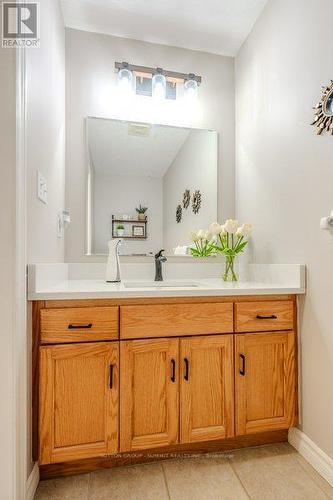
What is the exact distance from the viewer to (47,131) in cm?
148

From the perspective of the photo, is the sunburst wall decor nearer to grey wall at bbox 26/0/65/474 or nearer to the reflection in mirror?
the reflection in mirror

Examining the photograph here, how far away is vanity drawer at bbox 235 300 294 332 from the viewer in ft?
4.76

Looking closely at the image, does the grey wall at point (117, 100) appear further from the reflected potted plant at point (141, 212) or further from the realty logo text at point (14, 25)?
the realty logo text at point (14, 25)

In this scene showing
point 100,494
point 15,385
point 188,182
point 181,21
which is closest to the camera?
point 15,385

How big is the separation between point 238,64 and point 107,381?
2251 millimetres

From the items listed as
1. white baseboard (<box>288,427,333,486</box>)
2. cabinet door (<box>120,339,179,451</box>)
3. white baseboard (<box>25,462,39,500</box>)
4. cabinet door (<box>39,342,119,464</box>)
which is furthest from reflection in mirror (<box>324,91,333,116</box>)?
white baseboard (<box>25,462,39,500</box>)

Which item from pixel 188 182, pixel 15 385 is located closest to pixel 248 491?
pixel 15 385

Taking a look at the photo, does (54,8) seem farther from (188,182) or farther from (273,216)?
(273,216)

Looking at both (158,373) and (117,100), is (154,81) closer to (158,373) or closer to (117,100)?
(117,100)

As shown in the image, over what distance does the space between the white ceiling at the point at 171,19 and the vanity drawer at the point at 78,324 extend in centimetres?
183

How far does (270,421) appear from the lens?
1.46 m

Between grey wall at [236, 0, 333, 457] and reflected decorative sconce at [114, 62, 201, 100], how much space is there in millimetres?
402

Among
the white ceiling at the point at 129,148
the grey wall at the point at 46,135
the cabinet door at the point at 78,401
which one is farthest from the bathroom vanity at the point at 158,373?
the white ceiling at the point at 129,148

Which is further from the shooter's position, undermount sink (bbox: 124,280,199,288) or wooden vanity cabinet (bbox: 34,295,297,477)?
undermount sink (bbox: 124,280,199,288)
